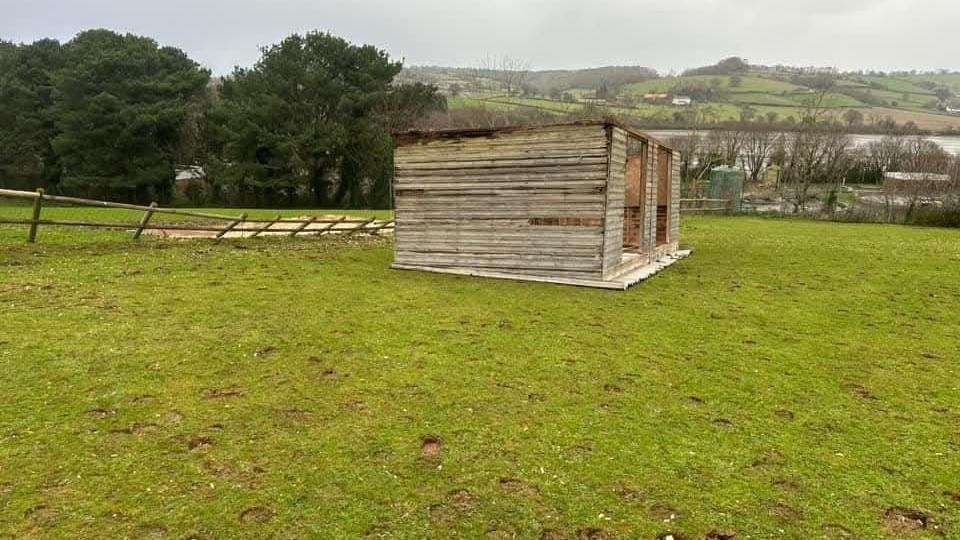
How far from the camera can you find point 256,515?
11.2 ft

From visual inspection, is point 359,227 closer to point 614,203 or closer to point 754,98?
point 614,203

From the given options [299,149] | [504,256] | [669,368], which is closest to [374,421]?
[669,368]

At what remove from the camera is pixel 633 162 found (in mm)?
15055

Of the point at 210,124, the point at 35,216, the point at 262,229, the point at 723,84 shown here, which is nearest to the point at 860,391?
the point at 262,229

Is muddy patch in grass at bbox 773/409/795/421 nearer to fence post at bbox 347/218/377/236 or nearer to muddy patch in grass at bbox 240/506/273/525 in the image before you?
muddy patch in grass at bbox 240/506/273/525

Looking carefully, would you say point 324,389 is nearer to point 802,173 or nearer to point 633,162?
point 633,162

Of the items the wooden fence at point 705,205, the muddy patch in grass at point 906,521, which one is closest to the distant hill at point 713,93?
the wooden fence at point 705,205

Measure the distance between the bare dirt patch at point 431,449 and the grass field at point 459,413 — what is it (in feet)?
0.07

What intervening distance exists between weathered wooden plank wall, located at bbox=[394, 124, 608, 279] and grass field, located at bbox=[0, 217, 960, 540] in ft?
5.91

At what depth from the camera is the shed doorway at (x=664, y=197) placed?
15336 mm

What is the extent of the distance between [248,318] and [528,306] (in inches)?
151

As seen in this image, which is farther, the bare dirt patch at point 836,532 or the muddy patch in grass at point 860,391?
the muddy patch in grass at point 860,391

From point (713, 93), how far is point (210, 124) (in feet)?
183

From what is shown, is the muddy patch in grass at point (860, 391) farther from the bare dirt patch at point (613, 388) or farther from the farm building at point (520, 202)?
the farm building at point (520, 202)
